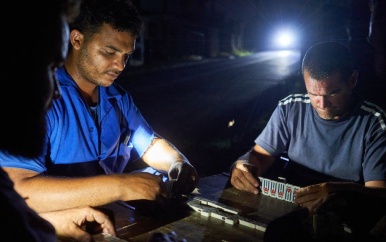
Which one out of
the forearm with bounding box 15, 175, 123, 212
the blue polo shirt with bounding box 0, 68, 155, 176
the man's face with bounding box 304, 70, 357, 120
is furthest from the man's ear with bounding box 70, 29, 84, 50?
the man's face with bounding box 304, 70, 357, 120

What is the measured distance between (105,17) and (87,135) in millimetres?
1064

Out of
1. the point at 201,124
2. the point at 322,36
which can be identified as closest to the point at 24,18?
the point at 322,36

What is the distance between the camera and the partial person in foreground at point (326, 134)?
3.17m

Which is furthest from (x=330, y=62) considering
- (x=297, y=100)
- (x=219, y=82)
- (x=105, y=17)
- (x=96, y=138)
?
(x=219, y=82)

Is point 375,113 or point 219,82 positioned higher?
point 375,113

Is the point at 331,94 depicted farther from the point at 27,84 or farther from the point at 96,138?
the point at 27,84

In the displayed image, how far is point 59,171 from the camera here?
276 centimetres

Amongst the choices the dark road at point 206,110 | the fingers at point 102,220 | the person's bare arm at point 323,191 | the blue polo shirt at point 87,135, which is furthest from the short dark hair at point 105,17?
the dark road at point 206,110

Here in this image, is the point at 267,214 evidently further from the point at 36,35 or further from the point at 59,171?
the point at 36,35

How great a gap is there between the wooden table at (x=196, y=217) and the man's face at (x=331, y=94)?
4.01 ft

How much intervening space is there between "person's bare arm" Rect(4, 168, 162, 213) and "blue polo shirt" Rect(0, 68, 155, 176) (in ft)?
0.34

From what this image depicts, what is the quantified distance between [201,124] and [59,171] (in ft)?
27.6

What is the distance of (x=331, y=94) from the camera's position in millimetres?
3295

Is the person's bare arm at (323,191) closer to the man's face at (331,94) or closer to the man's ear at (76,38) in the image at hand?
the man's face at (331,94)
